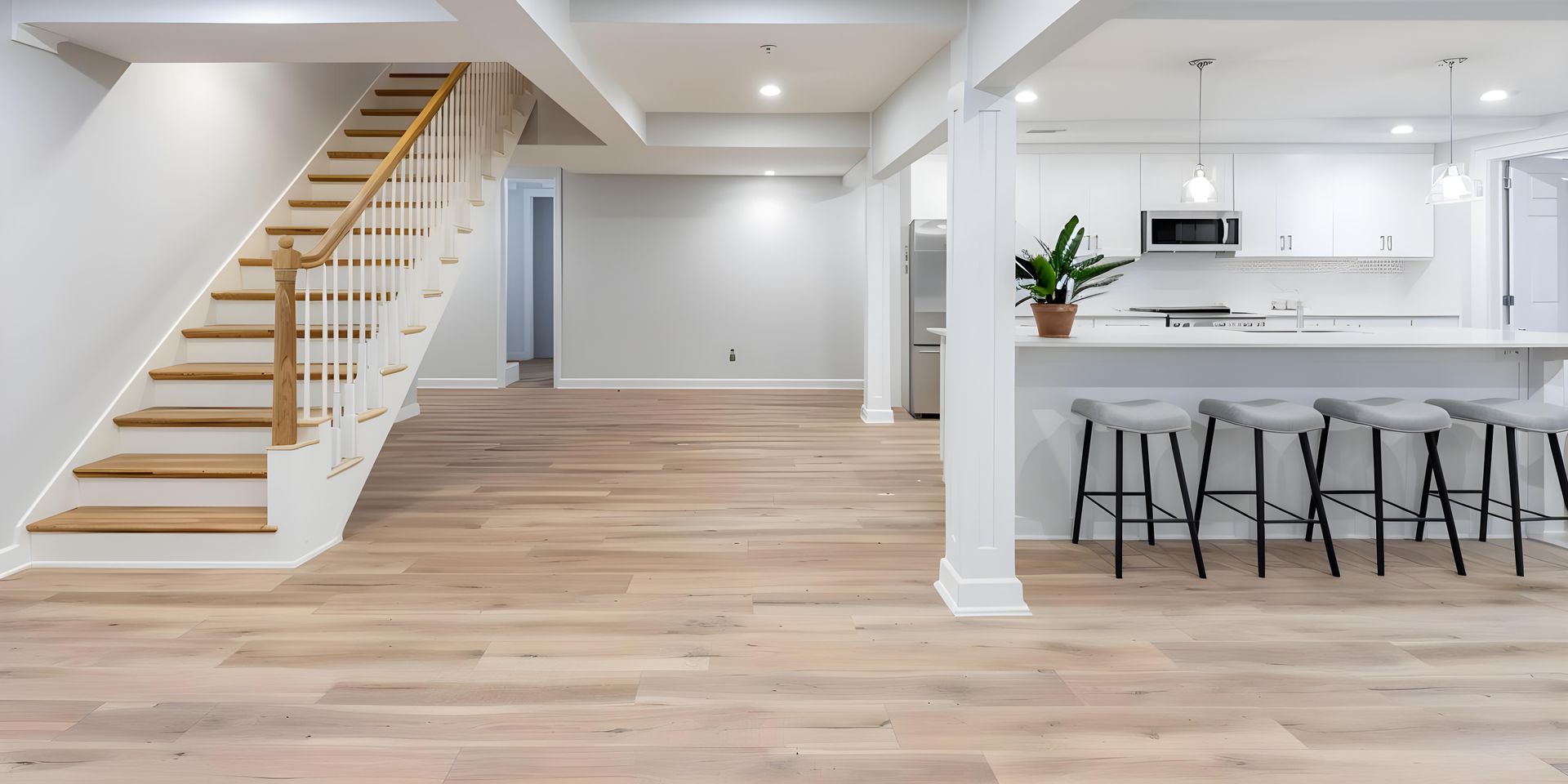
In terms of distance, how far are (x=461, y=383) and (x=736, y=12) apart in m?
6.80

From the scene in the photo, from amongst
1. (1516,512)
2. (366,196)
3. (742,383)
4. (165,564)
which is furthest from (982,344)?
(742,383)

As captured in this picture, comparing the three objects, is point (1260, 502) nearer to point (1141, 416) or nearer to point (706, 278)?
point (1141, 416)

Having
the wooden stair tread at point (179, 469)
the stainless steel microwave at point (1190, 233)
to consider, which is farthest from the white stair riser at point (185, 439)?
the stainless steel microwave at point (1190, 233)

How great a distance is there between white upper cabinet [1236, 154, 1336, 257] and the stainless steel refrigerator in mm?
2525

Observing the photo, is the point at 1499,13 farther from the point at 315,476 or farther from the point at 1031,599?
the point at 315,476

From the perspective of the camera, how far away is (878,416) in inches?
287

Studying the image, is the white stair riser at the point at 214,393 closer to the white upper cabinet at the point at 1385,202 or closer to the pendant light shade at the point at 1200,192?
the pendant light shade at the point at 1200,192

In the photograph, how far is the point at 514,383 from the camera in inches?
385

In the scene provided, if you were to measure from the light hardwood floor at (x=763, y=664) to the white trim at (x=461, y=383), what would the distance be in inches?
212

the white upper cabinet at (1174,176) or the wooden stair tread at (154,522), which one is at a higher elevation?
the white upper cabinet at (1174,176)

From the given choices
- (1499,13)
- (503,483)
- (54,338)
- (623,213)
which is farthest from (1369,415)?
(623,213)

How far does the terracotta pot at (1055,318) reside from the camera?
12.5 ft

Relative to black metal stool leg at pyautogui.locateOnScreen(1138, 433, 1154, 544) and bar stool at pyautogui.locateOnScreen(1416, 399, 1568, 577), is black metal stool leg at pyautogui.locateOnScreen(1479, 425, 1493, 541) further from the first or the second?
black metal stool leg at pyautogui.locateOnScreen(1138, 433, 1154, 544)

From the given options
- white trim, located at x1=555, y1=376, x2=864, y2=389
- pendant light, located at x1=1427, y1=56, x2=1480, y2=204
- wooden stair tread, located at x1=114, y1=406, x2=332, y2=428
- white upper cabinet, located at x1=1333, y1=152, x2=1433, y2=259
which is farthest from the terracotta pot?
white trim, located at x1=555, y1=376, x2=864, y2=389
